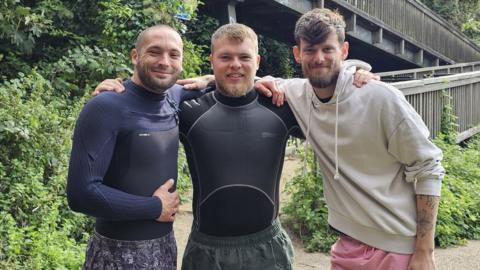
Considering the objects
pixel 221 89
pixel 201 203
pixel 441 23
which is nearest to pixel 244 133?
pixel 221 89

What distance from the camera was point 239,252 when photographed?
2.80 m

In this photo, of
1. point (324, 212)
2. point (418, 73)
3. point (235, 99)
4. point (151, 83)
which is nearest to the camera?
point (151, 83)

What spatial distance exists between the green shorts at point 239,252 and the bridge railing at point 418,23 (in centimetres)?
1214

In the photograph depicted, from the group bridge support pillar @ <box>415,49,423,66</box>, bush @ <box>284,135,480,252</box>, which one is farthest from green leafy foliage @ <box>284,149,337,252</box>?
bridge support pillar @ <box>415,49,423,66</box>

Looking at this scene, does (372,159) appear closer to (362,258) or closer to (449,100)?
(362,258)

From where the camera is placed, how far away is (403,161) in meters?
2.64

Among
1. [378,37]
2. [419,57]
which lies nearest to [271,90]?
[378,37]

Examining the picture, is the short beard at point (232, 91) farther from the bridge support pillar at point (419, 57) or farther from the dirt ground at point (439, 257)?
the bridge support pillar at point (419, 57)

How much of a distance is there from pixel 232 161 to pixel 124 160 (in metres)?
0.60

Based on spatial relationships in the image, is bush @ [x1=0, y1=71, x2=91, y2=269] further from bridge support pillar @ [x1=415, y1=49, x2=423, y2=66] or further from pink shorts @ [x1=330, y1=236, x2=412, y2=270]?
bridge support pillar @ [x1=415, y1=49, x2=423, y2=66]

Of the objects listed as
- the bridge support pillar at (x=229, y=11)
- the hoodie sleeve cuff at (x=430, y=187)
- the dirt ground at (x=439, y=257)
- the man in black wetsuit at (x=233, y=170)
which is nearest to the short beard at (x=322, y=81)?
the man in black wetsuit at (x=233, y=170)

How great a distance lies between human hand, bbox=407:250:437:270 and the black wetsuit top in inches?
31.9

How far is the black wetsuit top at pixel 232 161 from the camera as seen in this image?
2867 millimetres

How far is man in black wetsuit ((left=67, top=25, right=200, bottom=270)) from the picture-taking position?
248 centimetres
